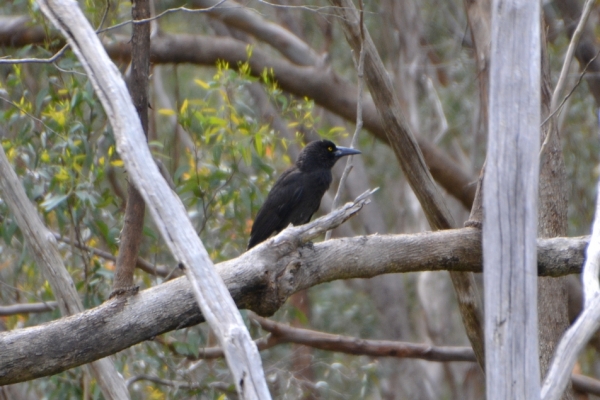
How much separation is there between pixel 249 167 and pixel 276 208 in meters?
0.37

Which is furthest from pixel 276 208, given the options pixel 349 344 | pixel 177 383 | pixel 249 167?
pixel 177 383

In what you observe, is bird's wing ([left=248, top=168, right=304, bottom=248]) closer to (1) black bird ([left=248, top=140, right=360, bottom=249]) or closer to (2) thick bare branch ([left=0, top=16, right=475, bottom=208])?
(1) black bird ([left=248, top=140, right=360, bottom=249])

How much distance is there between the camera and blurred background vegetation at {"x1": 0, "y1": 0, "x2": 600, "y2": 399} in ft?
15.3

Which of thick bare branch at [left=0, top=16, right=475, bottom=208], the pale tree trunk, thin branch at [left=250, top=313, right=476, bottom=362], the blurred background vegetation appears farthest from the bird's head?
the pale tree trunk

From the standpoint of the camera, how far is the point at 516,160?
6.63 ft

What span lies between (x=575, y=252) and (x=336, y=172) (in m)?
5.98

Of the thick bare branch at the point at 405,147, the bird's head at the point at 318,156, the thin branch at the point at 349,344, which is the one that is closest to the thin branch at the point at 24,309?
the thin branch at the point at 349,344

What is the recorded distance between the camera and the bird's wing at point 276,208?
5.58m

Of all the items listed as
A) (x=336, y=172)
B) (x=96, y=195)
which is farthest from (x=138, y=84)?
(x=336, y=172)

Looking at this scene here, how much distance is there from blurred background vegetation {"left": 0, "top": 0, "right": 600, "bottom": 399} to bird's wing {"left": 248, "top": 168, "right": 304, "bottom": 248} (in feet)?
0.56

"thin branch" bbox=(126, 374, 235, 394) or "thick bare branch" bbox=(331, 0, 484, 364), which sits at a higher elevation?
"thick bare branch" bbox=(331, 0, 484, 364)

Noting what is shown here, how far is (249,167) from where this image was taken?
5637 mm

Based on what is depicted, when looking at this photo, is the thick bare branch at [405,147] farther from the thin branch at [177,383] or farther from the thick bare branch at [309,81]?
the thick bare branch at [309,81]

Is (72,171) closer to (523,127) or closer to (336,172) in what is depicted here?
(523,127)
